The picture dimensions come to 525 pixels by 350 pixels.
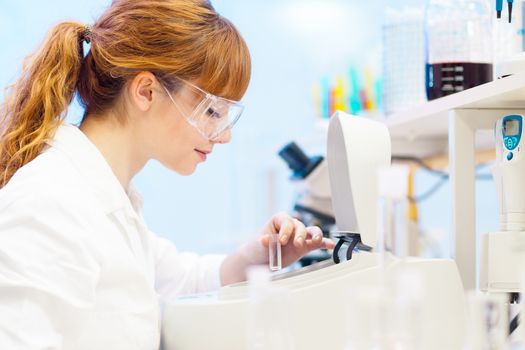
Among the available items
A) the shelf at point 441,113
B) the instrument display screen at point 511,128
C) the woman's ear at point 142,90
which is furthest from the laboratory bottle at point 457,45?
the woman's ear at point 142,90

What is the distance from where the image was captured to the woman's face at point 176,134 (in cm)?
138

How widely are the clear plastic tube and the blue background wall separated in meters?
2.12

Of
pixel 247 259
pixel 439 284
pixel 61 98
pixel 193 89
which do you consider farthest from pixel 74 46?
pixel 439 284

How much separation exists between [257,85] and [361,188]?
2772 millimetres

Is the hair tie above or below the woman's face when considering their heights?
above

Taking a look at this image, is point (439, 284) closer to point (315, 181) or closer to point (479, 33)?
point (479, 33)

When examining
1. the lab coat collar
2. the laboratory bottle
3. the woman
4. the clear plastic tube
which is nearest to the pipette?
the laboratory bottle

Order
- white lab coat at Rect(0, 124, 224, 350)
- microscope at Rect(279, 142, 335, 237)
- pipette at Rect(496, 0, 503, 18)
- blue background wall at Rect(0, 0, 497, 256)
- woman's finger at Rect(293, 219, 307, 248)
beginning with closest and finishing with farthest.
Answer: white lab coat at Rect(0, 124, 224, 350)
pipette at Rect(496, 0, 503, 18)
woman's finger at Rect(293, 219, 307, 248)
microscope at Rect(279, 142, 335, 237)
blue background wall at Rect(0, 0, 497, 256)

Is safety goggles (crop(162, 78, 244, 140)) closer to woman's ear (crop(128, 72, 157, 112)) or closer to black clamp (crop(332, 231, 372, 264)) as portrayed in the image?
woman's ear (crop(128, 72, 157, 112))

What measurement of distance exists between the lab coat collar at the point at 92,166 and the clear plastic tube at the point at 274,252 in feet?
1.03

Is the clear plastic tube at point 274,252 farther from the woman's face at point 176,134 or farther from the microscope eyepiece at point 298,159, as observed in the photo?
the microscope eyepiece at point 298,159

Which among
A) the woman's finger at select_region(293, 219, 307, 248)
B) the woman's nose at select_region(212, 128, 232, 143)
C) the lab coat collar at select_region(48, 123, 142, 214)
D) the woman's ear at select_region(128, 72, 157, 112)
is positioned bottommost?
the woman's finger at select_region(293, 219, 307, 248)

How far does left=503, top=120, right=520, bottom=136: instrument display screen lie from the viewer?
119 centimetres

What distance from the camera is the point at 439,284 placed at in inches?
44.8
